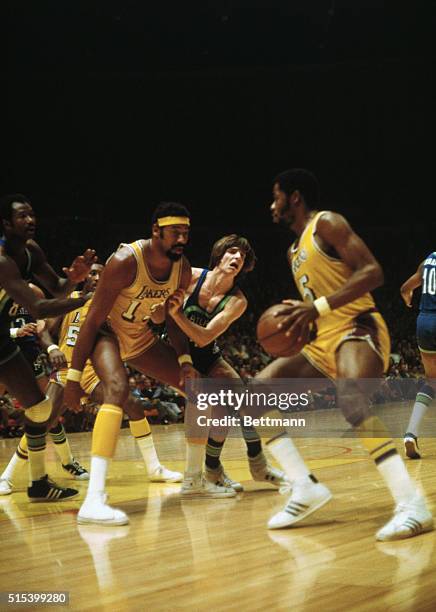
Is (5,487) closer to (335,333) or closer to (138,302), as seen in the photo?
(138,302)

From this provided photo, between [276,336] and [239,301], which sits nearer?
[276,336]

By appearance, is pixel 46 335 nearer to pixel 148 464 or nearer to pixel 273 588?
pixel 148 464

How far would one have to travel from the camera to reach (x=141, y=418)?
5.84 metres

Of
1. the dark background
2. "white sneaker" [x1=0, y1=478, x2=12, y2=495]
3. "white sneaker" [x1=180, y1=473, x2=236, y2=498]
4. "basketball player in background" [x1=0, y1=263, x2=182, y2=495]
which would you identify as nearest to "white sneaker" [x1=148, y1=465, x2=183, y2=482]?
"basketball player in background" [x1=0, y1=263, x2=182, y2=495]

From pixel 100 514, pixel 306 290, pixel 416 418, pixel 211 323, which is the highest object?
pixel 211 323

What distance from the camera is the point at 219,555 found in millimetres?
3627

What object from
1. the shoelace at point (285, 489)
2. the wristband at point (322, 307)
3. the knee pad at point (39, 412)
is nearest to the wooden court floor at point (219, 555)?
the shoelace at point (285, 489)

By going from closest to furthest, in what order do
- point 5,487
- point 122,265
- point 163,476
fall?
point 122,265 < point 5,487 < point 163,476

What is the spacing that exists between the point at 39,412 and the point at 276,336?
1.92m

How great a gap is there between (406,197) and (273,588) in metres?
14.3

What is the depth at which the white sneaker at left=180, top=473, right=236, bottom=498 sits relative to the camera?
520 centimetres

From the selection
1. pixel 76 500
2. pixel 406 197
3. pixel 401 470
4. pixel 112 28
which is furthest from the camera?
pixel 406 197

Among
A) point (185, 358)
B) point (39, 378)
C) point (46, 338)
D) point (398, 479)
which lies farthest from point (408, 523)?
point (39, 378)

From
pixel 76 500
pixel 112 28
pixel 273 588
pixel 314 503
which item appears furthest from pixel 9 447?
pixel 112 28
